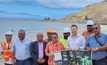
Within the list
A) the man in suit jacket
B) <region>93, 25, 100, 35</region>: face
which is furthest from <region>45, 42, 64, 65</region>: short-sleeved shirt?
<region>93, 25, 100, 35</region>: face

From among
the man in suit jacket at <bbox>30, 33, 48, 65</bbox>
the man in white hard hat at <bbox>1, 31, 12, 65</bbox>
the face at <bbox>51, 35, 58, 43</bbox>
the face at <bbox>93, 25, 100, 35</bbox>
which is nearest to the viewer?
the face at <bbox>93, 25, 100, 35</bbox>

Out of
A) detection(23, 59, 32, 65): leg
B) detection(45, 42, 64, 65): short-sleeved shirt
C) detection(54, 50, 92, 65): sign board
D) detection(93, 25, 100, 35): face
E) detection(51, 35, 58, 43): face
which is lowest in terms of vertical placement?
detection(23, 59, 32, 65): leg

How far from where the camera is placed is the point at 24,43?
23.3ft

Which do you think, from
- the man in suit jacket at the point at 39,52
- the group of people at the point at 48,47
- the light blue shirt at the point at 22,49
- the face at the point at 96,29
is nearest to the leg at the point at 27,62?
the group of people at the point at 48,47

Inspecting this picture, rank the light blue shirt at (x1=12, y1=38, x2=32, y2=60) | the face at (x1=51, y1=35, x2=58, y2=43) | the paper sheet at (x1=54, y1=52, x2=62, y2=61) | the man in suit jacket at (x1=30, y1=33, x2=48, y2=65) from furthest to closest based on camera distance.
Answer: the light blue shirt at (x1=12, y1=38, x2=32, y2=60), the man in suit jacket at (x1=30, y1=33, x2=48, y2=65), the face at (x1=51, y1=35, x2=58, y2=43), the paper sheet at (x1=54, y1=52, x2=62, y2=61)

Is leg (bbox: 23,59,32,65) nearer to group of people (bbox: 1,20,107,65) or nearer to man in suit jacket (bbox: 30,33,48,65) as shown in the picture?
group of people (bbox: 1,20,107,65)

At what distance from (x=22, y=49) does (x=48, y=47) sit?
767 millimetres

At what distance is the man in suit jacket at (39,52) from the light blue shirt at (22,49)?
0.44 ft

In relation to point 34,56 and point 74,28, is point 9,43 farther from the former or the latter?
point 74,28

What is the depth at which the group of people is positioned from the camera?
6.14m

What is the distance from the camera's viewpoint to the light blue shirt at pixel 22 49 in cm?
705

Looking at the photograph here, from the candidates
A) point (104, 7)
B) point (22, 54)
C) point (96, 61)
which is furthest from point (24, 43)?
point (104, 7)

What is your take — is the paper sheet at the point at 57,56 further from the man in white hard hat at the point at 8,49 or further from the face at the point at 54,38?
the man in white hard hat at the point at 8,49

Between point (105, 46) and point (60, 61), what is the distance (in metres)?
1.12
